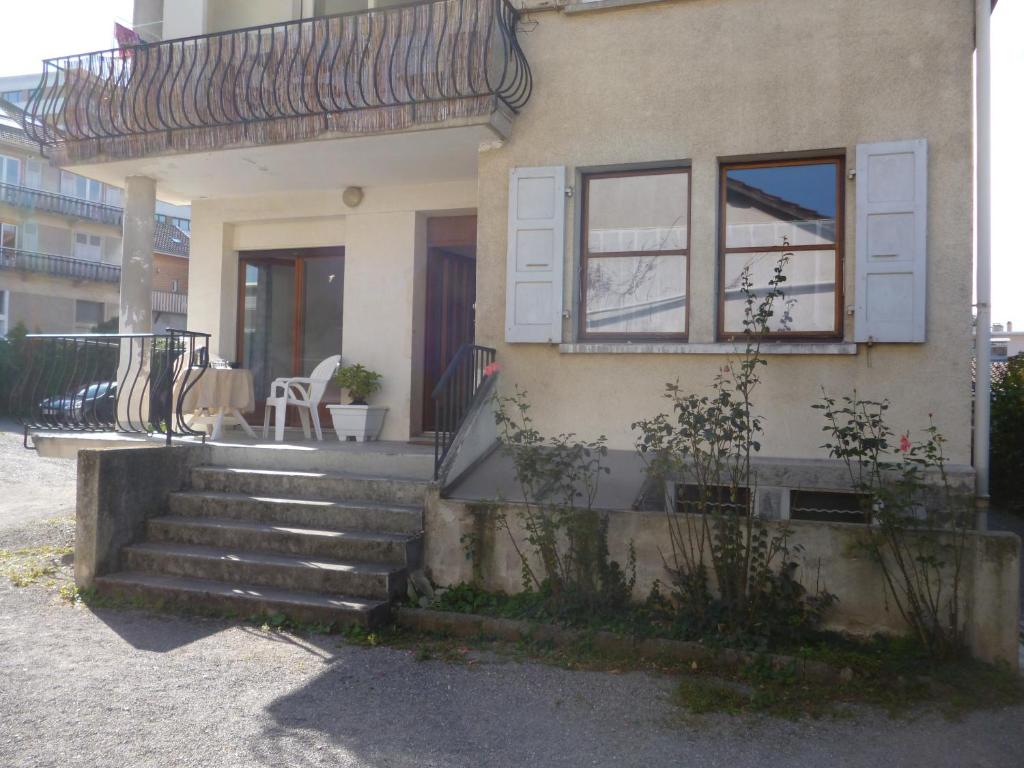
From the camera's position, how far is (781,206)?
6.49 m

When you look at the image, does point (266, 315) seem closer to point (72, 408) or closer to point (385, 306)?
point (385, 306)

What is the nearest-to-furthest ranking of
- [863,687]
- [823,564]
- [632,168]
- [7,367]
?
[863,687], [823,564], [632,168], [7,367]

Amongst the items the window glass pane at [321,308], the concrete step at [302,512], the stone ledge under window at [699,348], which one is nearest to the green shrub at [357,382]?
the window glass pane at [321,308]

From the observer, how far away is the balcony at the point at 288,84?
687 cm

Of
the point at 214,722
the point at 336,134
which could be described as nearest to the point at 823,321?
the point at 336,134

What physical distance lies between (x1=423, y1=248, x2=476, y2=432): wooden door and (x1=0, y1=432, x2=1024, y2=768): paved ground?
4448 mm

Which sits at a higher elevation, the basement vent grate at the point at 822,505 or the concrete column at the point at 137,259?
the concrete column at the point at 137,259

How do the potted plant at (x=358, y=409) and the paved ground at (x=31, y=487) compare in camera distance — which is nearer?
the potted plant at (x=358, y=409)

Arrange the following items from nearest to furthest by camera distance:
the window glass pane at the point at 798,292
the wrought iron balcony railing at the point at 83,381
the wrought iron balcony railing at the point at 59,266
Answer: the window glass pane at the point at 798,292
the wrought iron balcony railing at the point at 83,381
the wrought iron balcony railing at the point at 59,266

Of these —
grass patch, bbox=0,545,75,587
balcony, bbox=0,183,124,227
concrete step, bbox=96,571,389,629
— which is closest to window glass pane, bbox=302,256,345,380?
grass patch, bbox=0,545,75,587

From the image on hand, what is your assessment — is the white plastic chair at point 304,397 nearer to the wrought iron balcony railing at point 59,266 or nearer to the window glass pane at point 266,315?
the window glass pane at point 266,315

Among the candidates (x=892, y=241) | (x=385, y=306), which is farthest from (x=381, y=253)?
(x=892, y=241)

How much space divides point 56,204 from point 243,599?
123ft

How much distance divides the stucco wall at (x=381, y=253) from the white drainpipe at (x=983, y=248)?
4.58 meters
